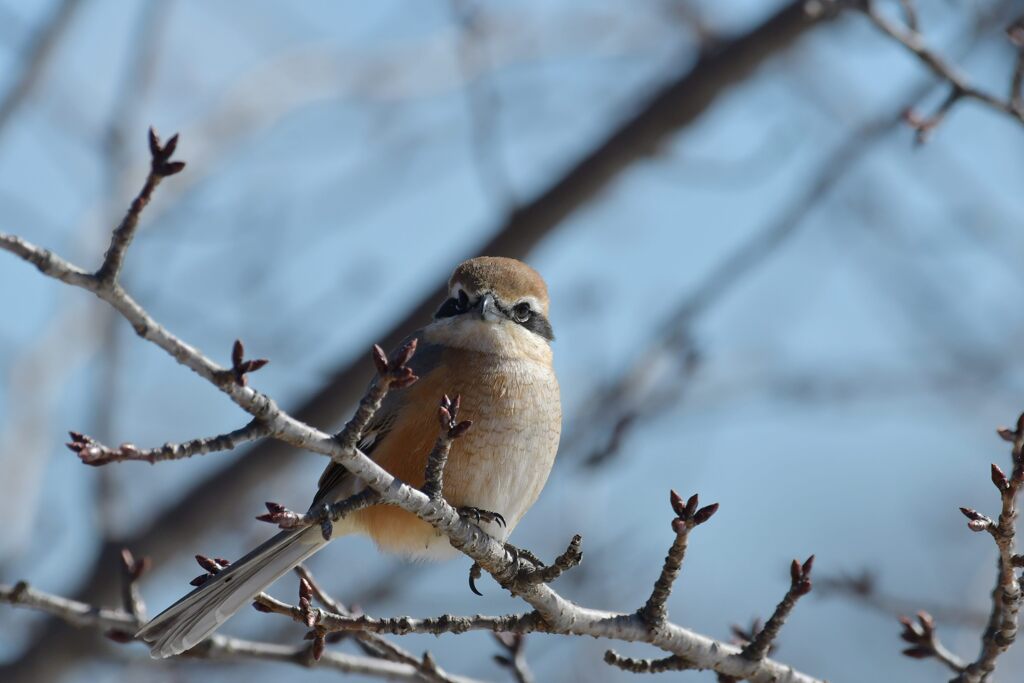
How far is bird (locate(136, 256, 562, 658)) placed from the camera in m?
3.59

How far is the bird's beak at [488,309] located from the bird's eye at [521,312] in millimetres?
95

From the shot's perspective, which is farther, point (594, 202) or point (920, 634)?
point (594, 202)

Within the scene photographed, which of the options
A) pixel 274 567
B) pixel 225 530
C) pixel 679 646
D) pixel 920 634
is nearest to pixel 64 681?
pixel 225 530

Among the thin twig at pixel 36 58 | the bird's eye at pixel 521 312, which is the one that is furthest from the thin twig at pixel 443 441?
the thin twig at pixel 36 58

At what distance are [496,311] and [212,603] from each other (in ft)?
5.29

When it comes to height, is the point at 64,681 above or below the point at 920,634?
above

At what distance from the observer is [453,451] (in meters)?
3.78

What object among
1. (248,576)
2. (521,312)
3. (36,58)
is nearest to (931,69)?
(521,312)

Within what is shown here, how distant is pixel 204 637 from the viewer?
139 inches

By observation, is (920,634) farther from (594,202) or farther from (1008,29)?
(594,202)

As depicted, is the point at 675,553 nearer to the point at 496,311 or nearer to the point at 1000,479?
the point at 1000,479

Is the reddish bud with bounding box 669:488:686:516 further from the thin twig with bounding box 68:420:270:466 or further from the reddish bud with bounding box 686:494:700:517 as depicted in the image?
the thin twig with bounding box 68:420:270:466

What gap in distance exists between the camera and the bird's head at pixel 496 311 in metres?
4.30

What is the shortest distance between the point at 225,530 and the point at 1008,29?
5648mm
